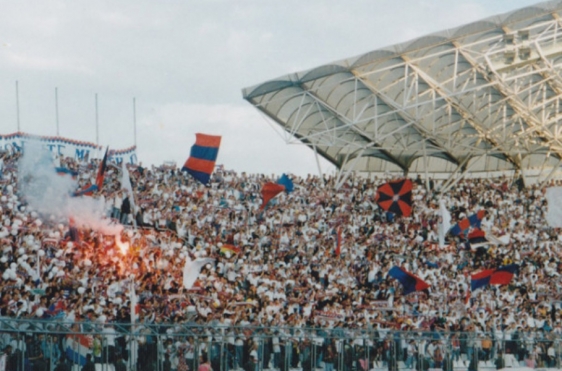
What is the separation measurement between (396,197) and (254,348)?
60.3ft

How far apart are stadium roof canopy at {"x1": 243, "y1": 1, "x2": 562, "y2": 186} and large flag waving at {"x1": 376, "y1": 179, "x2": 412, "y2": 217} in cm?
319

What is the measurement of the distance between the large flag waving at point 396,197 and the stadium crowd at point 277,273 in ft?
4.14

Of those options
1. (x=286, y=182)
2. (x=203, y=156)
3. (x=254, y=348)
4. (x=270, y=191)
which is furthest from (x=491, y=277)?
(x=254, y=348)

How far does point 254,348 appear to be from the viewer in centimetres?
2048

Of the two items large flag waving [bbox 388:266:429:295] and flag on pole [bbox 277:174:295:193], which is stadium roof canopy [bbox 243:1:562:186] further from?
large flag waving [bbox 388:266:429:295]

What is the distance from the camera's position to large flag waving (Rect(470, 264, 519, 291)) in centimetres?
3219

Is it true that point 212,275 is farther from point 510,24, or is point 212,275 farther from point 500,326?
point 510,24

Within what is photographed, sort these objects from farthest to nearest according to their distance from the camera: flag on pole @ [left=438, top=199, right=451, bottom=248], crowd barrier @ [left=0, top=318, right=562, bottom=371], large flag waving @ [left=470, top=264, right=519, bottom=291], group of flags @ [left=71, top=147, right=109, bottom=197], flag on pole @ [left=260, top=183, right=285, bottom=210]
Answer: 1. flag on pole @ [left=438, top=199, right=451, bottom=248]
2. flag on pole @ [left=260, top=183, right=285, bottom=210]
3. large flag waving @ [left=470, top=264, right=519, bottom=291]
4. group of flags @ [left=71, top=147, right=109, bottom=197]
5. crowd barrier @ [left=0, top=318, right=562, bottom=371]

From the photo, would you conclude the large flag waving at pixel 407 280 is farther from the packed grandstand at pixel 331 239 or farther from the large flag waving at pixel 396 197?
the large flag waving at pixel 396 197

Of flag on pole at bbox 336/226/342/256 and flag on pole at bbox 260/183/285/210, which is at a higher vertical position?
flag on pole at bbox 260/183/285/210

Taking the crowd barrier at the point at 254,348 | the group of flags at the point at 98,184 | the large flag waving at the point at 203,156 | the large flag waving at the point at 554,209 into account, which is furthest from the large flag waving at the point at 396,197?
the group of flags at the point at 98,184

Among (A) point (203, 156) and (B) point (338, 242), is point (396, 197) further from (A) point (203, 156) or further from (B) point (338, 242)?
(A) point (203, 156)

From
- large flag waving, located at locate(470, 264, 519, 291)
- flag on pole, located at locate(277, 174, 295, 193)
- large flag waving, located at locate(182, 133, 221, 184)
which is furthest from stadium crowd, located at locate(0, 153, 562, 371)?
large flag waving, located at locate(182, 133, 221, 184)

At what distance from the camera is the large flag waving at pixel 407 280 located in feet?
97.1
